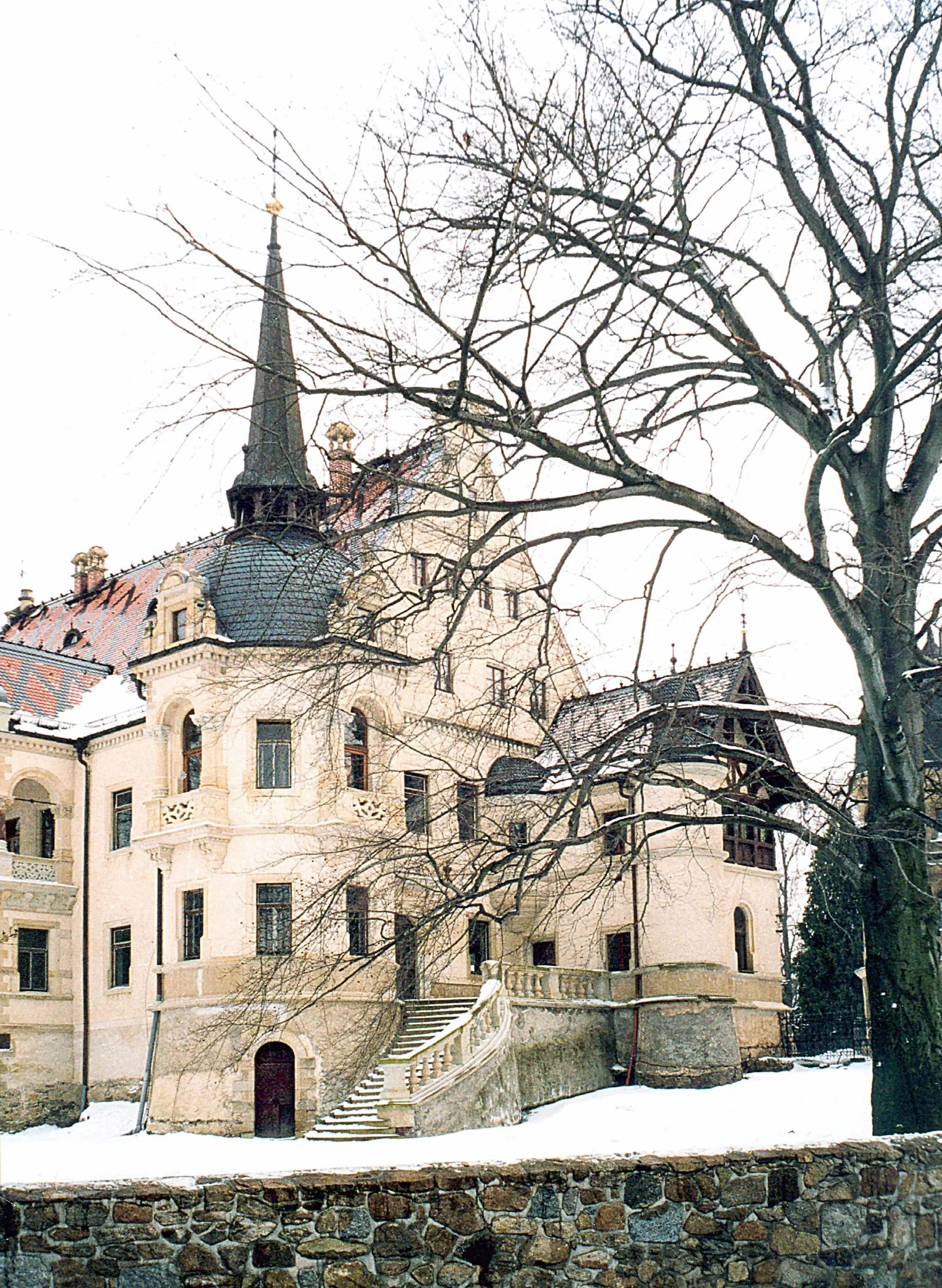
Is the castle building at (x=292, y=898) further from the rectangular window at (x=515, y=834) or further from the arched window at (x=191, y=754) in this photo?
the rectangular window at (x=515, y=834)

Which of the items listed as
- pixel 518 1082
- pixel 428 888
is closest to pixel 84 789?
pixel 518 1082

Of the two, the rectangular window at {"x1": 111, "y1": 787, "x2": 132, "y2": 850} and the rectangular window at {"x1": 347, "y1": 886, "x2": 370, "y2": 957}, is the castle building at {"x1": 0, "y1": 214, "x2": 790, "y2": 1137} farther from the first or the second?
the rectangular window at {"x1": 347, "y1": 886, "x2": 370, "y2": 957}

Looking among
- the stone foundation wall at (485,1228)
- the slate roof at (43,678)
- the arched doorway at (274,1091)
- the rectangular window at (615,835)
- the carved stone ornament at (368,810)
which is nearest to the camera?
the stone foundation wall at (485,1228)

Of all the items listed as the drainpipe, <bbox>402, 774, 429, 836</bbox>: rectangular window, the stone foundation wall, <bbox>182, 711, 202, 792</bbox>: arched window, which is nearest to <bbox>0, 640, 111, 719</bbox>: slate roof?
the drainpipe

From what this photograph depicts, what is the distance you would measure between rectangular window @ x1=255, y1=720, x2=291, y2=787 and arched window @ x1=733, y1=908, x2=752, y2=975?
11.0 m

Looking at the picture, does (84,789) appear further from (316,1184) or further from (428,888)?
(316,1184)

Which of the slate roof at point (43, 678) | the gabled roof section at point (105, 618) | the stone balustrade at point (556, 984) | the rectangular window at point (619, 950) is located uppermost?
the gabled roof section at point (105, 618)

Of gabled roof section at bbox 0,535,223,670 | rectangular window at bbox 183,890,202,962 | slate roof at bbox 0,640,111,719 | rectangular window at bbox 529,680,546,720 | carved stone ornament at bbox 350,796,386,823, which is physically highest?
gabled roof section at bbox 0,535,223,670

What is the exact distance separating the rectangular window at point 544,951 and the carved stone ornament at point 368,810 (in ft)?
21.7

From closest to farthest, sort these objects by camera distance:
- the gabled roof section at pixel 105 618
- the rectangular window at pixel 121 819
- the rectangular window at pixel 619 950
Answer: the rectangular window at pixel 619 950 < the rectangular window at pixel 121 819 < the gabled roof section at pixel 105 618

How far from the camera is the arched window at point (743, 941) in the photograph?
108 ft

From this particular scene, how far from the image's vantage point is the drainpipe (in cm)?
3147

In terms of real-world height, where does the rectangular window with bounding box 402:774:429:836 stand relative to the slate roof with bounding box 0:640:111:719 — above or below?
below

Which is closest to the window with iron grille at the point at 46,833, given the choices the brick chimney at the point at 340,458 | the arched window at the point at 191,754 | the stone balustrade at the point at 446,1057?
the arched window at the point at 191,754
